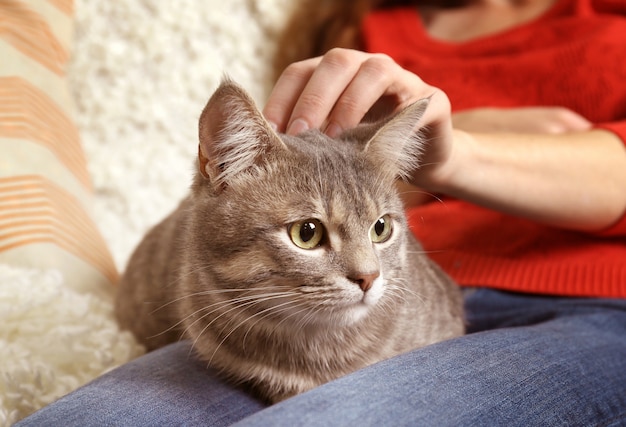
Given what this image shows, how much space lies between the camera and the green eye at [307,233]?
831 millimetres

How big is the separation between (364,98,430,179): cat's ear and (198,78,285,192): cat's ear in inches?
6.1

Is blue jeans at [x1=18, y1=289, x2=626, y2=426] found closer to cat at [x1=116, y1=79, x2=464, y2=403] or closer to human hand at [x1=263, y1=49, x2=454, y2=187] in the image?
cat at [x1=116, y1=79, x2=464, y2=403]

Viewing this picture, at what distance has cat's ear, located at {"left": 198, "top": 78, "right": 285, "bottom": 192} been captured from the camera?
0.81 meters

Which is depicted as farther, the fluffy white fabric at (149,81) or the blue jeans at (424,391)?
the fluffy white fabric at (149,81)

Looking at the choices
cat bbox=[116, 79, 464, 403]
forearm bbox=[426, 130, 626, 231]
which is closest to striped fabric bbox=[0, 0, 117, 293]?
cat bbox=[116, 79, 464, 403]

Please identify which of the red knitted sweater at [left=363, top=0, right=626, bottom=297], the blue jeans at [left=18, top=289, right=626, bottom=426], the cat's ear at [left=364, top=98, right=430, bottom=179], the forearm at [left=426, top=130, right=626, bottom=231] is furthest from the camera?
the red knitted sweater at [left=363, top=0, right=626, bottom=297]

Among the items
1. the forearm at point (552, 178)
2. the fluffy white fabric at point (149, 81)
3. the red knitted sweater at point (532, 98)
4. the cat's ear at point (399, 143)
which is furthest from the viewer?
the fluffy white fabric at point (149, 81)

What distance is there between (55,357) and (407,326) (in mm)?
601

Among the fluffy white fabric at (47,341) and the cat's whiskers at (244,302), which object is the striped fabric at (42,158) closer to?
the fluffy white fabric at (47,341)

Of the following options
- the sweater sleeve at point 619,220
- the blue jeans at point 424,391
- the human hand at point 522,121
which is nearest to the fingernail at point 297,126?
the blue jeans at point 424,391

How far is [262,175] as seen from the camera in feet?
2.93

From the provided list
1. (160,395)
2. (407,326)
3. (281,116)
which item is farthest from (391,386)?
(281,116)

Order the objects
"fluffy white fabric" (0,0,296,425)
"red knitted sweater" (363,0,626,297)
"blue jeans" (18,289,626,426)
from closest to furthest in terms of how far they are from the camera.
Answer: "blue jeans" (18,289,626,426)
"red knitted sweater" (363,0,626,297)
"fluffy white fabric" (0,0,296,425)

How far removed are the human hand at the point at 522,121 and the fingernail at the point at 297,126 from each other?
0.51 metres
